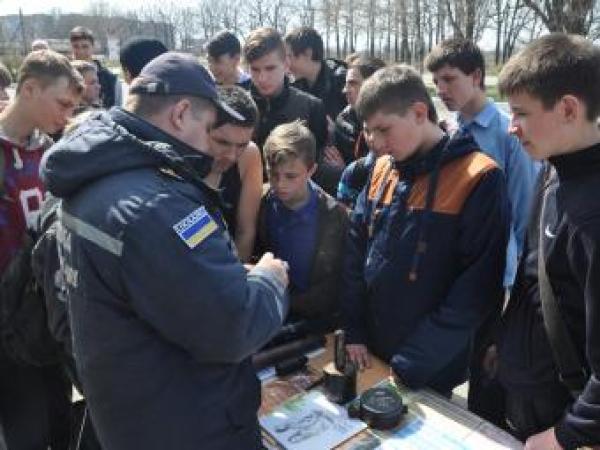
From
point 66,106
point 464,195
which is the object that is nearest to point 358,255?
point 464,195

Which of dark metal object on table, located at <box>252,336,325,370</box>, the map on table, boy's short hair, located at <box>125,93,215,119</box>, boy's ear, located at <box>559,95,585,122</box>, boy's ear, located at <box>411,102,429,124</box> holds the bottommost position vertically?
the map on table

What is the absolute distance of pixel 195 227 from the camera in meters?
1.22

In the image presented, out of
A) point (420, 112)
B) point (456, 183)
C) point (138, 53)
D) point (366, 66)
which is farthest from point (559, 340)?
point (138, 53)

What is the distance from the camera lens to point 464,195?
1.83 m

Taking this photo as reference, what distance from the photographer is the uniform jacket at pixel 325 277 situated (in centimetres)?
229

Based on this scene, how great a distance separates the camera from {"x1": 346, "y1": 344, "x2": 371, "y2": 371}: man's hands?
2018 mm

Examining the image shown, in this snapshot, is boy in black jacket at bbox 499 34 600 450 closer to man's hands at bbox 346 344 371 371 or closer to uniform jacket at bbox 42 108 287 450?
man's hands at bbox 346 344 371 371

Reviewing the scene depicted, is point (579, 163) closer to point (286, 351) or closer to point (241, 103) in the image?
point (286, 351)

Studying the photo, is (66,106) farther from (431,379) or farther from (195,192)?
(431,379)

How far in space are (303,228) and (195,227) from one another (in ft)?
3.74

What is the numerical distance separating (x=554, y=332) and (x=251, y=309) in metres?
0.85

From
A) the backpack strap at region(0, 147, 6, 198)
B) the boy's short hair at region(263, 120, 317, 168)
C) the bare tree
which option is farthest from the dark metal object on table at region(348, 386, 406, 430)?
the bare tree

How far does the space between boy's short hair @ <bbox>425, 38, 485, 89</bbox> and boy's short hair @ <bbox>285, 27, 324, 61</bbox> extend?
111 cm

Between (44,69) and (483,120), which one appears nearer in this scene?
(44,69)
